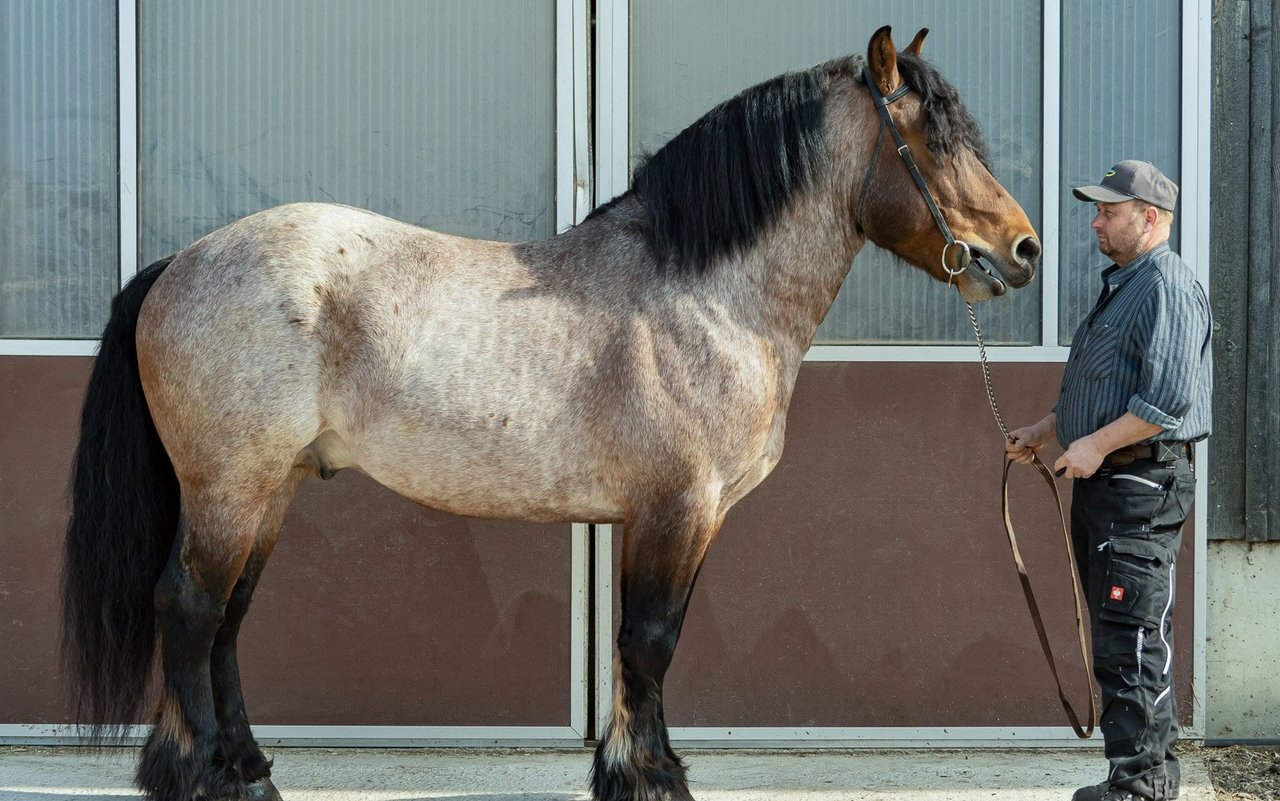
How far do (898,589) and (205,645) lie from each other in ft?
7.76

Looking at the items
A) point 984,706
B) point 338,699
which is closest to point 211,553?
point 338,699

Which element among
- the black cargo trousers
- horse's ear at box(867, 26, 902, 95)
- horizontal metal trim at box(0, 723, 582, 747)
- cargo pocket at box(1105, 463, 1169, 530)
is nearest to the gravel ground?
the black cargo trousers

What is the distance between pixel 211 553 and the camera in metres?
3.19

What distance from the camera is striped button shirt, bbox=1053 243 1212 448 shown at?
9.84 feet

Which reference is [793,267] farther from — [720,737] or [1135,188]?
[720,737]

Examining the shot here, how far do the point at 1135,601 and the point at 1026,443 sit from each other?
0.59 meters

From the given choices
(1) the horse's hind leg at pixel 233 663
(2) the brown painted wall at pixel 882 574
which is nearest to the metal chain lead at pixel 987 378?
(2) the brown painted wall at pixel 882 574

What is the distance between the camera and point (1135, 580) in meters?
3.07

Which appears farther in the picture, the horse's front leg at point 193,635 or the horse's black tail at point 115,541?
the horse's black tail at point 115,541

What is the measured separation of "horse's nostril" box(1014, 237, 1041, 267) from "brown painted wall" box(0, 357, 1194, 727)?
1.02 m

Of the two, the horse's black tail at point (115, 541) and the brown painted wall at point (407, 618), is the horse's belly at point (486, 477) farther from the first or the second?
the brown painted wall at point (407, 618)

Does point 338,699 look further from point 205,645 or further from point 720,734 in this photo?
point 720,734

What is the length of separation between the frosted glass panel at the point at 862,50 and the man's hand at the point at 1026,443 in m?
0.84

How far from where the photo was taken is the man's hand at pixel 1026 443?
3475 mm
